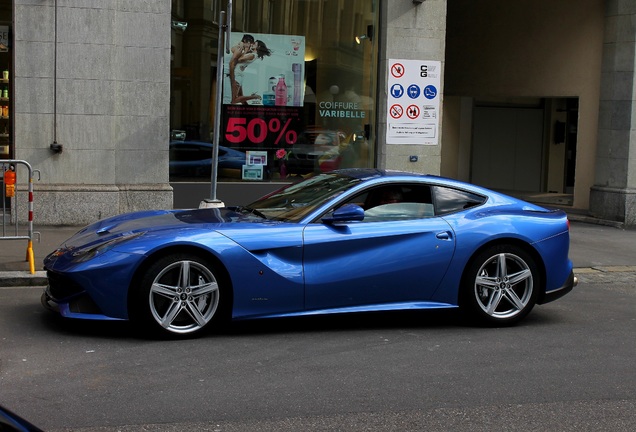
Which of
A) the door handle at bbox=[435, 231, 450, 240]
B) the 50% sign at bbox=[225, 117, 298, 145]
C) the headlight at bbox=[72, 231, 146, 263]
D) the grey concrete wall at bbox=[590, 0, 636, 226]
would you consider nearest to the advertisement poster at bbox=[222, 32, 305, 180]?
the 50% sign at bbox=[225, 117, 298, 145]

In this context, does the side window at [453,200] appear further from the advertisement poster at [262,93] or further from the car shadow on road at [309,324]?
the advertisement poster at [262,93]

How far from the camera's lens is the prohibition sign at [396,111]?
1428cm

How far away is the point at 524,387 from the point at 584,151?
12588 millimetres

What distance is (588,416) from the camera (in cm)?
509

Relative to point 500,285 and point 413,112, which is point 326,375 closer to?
point 500,285

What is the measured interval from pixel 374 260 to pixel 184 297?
1.53 meters

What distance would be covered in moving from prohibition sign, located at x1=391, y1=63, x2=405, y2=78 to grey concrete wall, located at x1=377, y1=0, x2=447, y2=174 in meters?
0.12

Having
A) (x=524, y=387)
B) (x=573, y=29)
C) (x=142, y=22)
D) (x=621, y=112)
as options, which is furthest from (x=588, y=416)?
(x=573, y=29)

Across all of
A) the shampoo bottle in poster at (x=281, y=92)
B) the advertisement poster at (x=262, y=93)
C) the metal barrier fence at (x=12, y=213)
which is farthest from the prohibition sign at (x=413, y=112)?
the metal barrier fence at (x=12, y=213)

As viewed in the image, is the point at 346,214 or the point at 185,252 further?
the point at 346,214

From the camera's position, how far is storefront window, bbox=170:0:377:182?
13.5m

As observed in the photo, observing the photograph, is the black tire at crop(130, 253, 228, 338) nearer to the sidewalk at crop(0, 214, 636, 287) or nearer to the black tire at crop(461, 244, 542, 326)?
the black tire at crop(461, 244, 542, 326)

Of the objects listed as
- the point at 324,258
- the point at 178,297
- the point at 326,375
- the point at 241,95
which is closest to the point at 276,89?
the point at 241,95

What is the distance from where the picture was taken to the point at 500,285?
7336 millimetres
